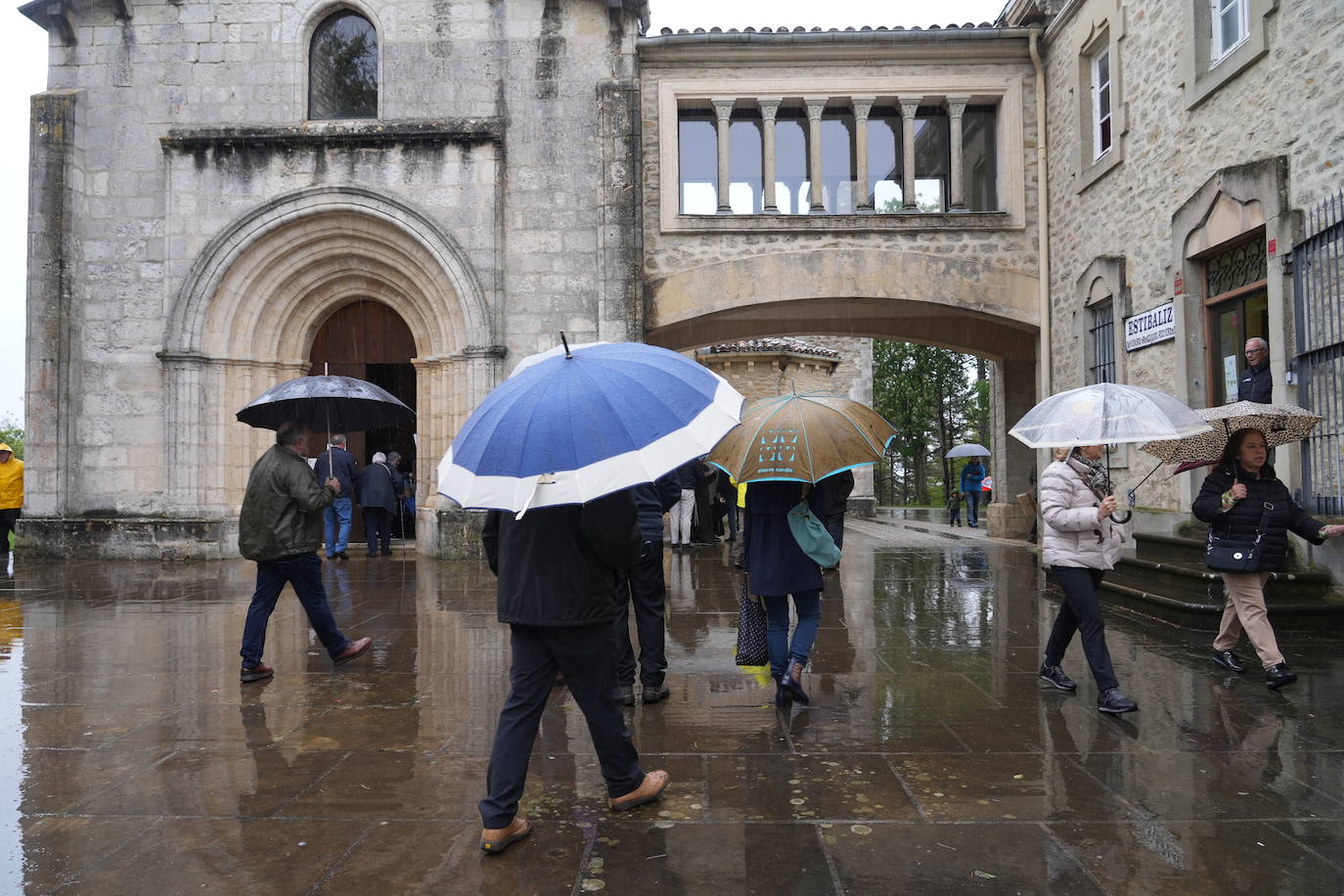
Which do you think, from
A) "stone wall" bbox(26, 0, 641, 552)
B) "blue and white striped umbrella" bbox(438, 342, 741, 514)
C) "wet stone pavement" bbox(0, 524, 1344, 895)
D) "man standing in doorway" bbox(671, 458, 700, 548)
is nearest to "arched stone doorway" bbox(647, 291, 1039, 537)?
"stone wall" bbox(26, 0, 641, 552)

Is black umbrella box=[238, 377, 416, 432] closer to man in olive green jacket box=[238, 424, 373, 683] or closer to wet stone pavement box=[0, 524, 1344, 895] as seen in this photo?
man in olive green jacket box=[238, 424, 373, 683]

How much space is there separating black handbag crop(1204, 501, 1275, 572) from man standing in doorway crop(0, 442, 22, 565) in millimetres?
13892

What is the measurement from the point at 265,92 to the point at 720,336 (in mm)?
8133

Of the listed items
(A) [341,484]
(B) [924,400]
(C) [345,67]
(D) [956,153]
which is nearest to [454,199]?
(C) [345,67]

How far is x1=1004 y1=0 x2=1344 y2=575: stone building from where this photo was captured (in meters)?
7.36

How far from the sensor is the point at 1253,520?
563 cm

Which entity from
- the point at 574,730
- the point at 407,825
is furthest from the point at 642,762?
the point at 407,825

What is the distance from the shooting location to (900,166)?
1382 cm

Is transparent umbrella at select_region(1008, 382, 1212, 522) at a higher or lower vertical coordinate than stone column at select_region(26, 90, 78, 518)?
lower

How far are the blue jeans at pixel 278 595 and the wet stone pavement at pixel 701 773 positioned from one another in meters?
0.26

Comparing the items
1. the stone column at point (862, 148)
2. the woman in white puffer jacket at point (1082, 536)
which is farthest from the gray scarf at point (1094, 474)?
the stone column at point (862, 148)

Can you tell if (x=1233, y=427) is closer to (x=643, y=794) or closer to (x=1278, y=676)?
(x=1278, y=676)

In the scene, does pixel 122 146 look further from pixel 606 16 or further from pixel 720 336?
pixel 720 336

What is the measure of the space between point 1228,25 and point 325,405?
29.6 ft
